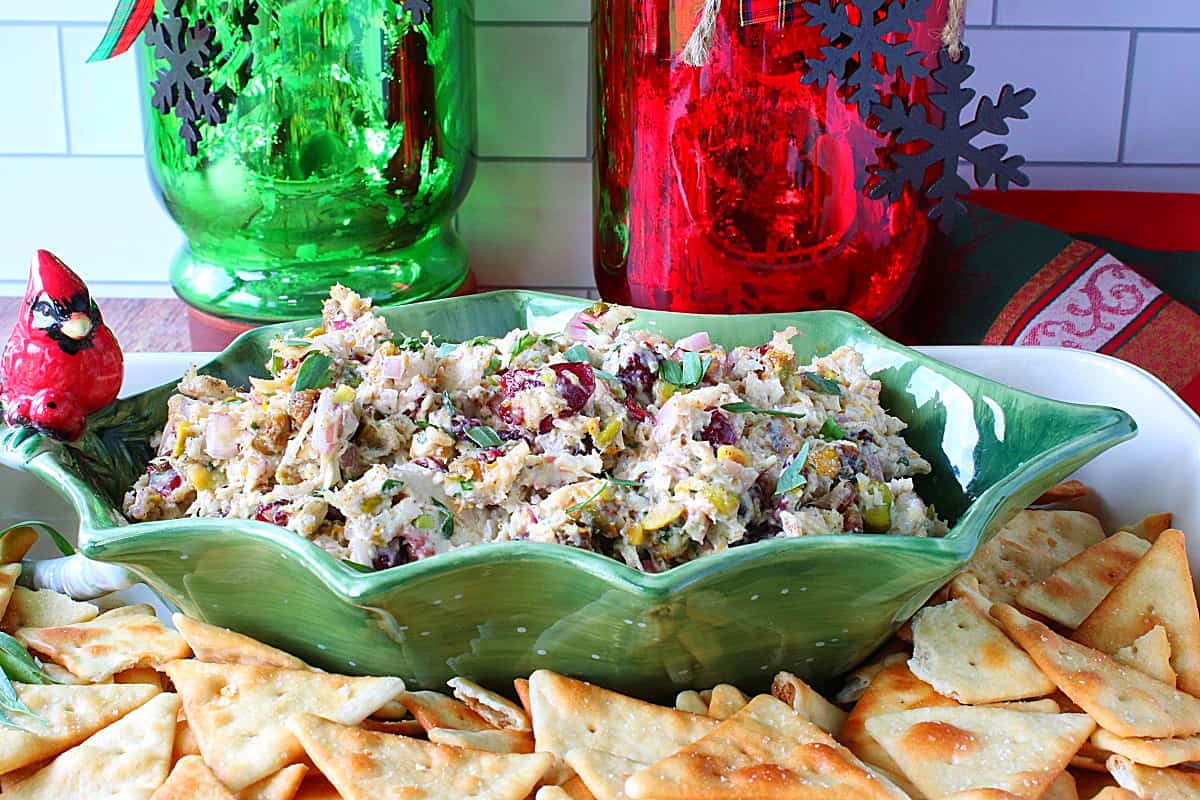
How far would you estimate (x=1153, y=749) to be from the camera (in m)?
0.70

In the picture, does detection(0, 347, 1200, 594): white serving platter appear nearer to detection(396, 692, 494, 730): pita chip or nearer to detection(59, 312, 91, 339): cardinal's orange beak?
detection(59, 312, 91, 339): cardinal's orange beak

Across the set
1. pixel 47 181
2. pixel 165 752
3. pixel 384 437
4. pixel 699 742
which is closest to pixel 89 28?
pixel 47 181

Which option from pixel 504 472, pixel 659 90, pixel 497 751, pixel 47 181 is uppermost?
A: pixel 659 90

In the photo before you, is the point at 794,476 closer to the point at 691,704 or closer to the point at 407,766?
the point at 691,704

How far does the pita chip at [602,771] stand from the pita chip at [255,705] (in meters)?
0.13

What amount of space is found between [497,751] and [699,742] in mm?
118

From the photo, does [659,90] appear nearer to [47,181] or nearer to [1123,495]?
[1123,495]

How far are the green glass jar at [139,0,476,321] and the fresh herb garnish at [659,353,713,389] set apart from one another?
49cm

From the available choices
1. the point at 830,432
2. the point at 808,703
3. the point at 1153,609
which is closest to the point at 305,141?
the point at 830,432

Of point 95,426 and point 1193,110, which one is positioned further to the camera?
point 1193,110

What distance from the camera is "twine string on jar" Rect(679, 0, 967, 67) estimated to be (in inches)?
42.0

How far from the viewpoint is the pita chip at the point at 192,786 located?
669 mm

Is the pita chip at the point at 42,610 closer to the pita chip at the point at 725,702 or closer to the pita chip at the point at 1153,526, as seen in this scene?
the pita chip at the point at 725,702

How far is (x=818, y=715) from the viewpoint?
761 mm
